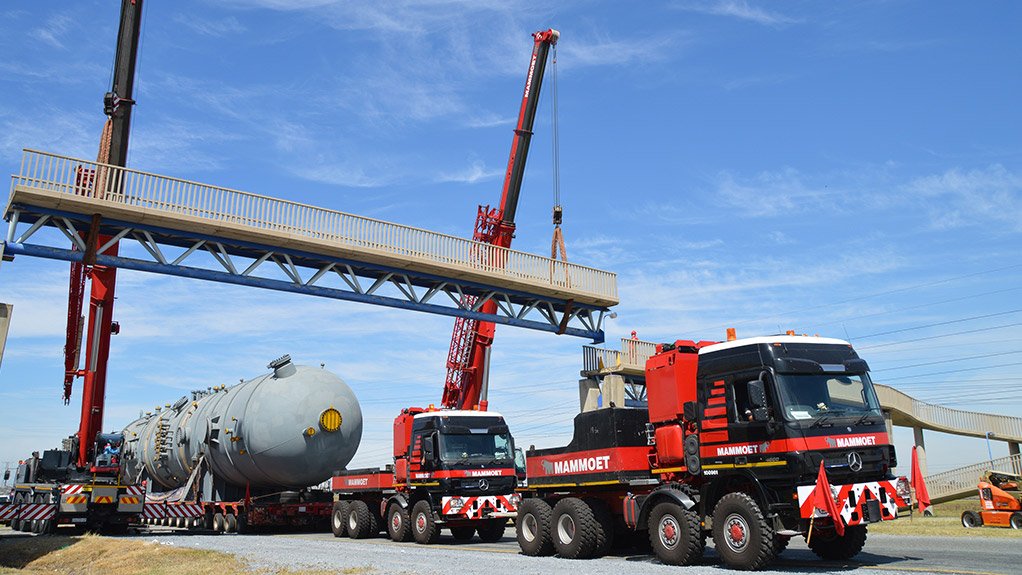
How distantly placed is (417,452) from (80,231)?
10.3 metres

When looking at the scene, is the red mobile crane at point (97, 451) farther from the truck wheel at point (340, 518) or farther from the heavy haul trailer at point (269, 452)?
the truck wheel at point (340, 518)

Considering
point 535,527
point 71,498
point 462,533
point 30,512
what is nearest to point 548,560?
point 535,527

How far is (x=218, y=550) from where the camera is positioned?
49.4ft

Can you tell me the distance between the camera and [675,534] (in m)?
11.6

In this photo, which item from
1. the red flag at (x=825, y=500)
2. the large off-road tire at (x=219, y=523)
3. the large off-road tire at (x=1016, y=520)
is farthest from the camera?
the large off-road tire at (x=219, y=523)

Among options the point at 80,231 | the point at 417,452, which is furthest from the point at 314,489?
the point at 80,231

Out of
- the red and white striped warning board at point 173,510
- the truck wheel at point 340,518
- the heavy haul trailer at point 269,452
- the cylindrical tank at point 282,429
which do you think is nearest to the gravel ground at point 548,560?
the truck wheel at point 340,518

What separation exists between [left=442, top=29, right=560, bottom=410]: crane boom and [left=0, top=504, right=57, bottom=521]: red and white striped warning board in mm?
12916

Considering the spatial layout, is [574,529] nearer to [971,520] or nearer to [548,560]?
[548,560]

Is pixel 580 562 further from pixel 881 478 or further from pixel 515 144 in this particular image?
pixel 515 144

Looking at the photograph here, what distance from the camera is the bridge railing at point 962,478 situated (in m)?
26.5

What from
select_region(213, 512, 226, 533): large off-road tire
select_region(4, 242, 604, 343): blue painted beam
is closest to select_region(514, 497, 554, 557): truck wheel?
select_region(4, 242, 604, 343): blue painted beam

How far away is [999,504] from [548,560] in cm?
1299

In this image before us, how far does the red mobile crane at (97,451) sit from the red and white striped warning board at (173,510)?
1.87 feet
